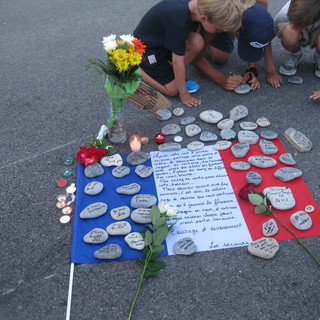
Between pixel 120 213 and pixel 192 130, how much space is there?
0.64m

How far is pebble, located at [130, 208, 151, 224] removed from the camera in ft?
4.75

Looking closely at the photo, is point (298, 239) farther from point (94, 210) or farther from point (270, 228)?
point (94, 210)

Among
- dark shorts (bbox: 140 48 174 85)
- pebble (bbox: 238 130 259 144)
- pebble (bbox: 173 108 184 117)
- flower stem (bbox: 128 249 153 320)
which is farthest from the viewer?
dark shorts (bbox: 140 48 174 85)

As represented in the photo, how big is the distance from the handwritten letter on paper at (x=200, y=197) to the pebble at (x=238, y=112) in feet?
0.90

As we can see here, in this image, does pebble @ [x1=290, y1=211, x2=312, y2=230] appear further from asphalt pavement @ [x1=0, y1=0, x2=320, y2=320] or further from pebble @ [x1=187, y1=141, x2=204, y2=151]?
pebble @ [x1=187, y1=141, x2=204, y2=151]

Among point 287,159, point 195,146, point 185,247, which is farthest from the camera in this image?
point 195,146

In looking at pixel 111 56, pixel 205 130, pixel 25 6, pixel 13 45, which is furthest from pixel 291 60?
pixel 25 6

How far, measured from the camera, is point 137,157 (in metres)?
1.75

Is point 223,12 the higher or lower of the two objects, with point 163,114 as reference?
higher

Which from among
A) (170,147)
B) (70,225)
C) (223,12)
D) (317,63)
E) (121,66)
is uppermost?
(223,12)

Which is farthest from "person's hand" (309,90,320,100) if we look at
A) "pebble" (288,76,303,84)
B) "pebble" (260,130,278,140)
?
"pebble" (260,130,278,140)

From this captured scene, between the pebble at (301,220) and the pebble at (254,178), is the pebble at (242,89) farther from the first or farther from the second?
the pebble at (301,220)

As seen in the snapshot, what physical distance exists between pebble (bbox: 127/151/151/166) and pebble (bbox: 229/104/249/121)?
541 millimetres

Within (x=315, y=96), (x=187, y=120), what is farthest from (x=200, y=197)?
(x=315, y=96)
